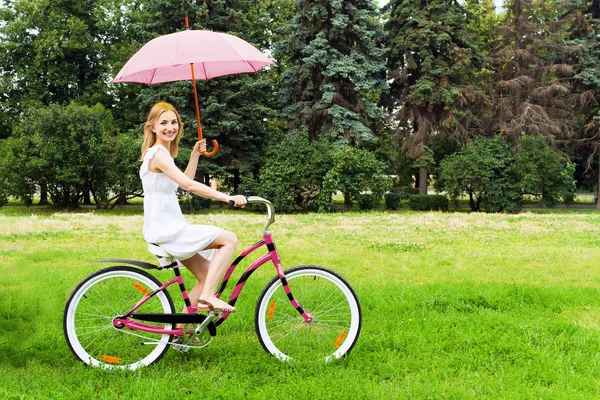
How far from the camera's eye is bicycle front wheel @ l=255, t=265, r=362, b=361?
4.20 metres

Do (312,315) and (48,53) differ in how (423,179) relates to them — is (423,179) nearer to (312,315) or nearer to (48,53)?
(48,53)

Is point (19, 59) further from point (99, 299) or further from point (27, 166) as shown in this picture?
point (99, 299)

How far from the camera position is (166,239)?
3.97 meters

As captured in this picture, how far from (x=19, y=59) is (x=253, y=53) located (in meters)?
29.8

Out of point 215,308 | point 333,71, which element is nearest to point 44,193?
point 333,71

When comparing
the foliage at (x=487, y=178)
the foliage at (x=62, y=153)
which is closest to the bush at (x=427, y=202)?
the foliage at (x=487, y=178)

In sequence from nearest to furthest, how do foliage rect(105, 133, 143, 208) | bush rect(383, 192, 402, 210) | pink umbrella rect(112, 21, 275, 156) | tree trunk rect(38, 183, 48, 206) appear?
pink umbrella rect(112, 21, 275, 156) < foliage rect(105, 133, 143, 208) < tree trunk rect(38, 183, 48, 206) < bush rect(383, 192, 402, 210)

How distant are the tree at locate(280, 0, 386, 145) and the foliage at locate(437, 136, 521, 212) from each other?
403 centimetres

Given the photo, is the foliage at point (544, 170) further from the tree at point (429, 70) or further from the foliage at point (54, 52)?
the foliage at point (54, 52)

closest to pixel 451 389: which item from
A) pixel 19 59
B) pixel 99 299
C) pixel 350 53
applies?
pixel 99 299

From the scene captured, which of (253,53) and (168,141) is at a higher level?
(253,53)

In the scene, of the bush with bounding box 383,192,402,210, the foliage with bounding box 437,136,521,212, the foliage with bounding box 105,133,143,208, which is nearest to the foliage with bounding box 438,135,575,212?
the foliage with bounding box 437,136,521,212

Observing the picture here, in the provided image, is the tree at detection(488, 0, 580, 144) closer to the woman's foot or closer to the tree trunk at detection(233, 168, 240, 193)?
the tree trunk at detection(233, 168, 240, 193)

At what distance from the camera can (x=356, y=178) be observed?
23.0 meters
